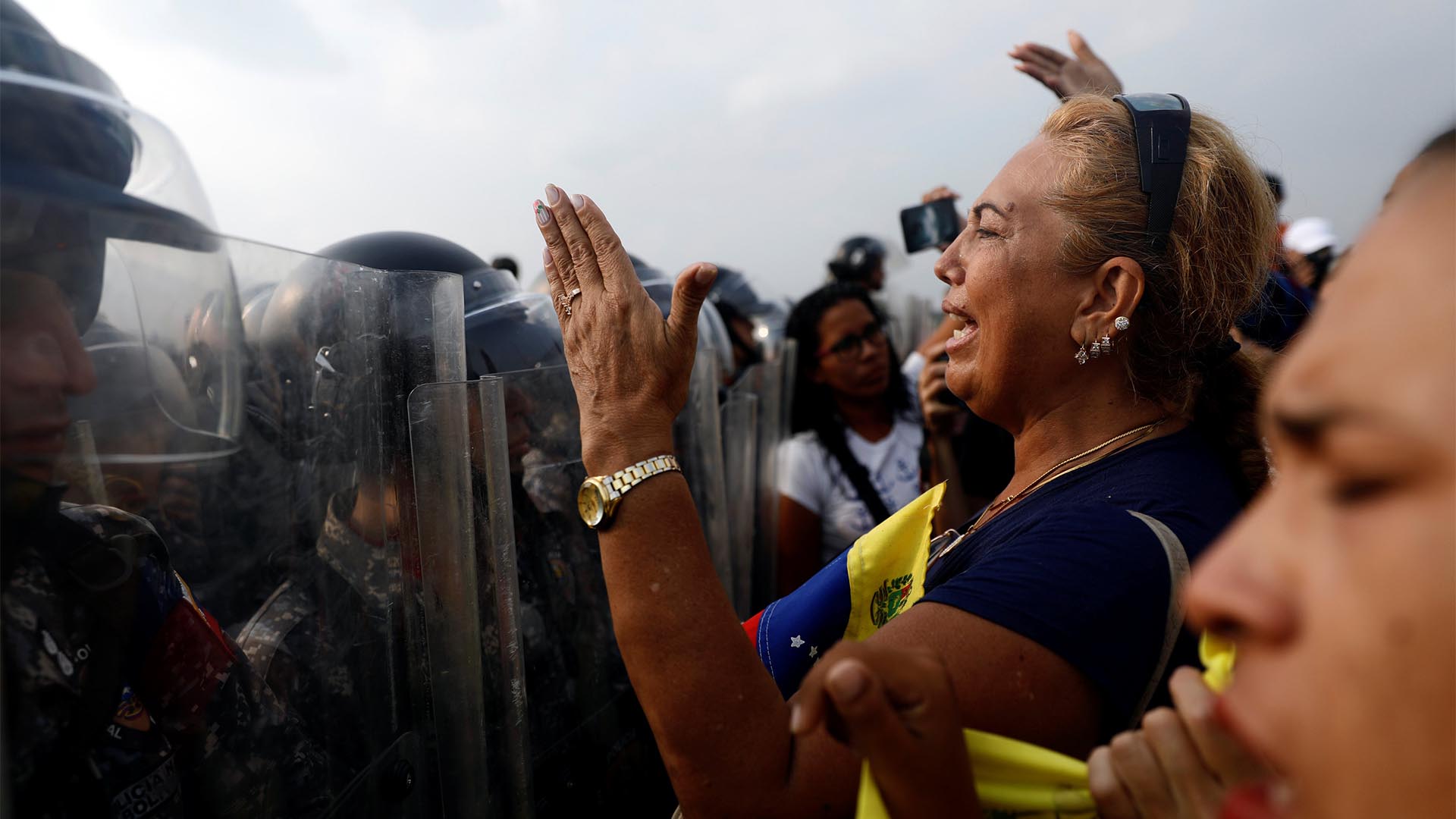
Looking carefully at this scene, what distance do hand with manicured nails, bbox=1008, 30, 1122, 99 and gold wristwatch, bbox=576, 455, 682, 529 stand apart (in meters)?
2.30

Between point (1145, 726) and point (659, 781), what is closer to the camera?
point (1145, 726)

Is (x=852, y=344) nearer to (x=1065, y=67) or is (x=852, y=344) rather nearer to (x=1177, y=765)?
(x=1065, y=67)

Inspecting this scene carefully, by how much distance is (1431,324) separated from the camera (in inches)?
20.7

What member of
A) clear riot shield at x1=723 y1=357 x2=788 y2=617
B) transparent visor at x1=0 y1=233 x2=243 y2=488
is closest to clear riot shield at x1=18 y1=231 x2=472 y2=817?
transparent visor at x1=0 y1=233 x2=243 y2=488

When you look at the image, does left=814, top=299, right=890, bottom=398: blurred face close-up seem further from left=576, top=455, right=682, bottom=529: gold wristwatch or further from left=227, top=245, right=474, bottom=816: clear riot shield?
left=576, top=455, right=682, bottom=529: gold wristwatch

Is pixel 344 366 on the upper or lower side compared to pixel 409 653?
upper

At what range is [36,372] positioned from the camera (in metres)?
0.99

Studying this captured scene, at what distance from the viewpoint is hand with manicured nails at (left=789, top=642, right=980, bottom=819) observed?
84cm

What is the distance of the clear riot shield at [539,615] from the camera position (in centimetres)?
171

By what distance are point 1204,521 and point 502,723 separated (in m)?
1.32

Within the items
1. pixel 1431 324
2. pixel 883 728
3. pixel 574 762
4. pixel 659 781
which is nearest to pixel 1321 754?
pixel 1431 324

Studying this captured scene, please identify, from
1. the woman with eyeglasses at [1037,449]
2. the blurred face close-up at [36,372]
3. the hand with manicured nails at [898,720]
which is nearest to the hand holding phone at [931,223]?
the woman with eyeglasses at [1037,449]

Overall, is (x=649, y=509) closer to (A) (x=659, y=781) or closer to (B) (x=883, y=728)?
(B) (x=883, y=728)

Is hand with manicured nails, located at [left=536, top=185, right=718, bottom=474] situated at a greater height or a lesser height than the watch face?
greater
